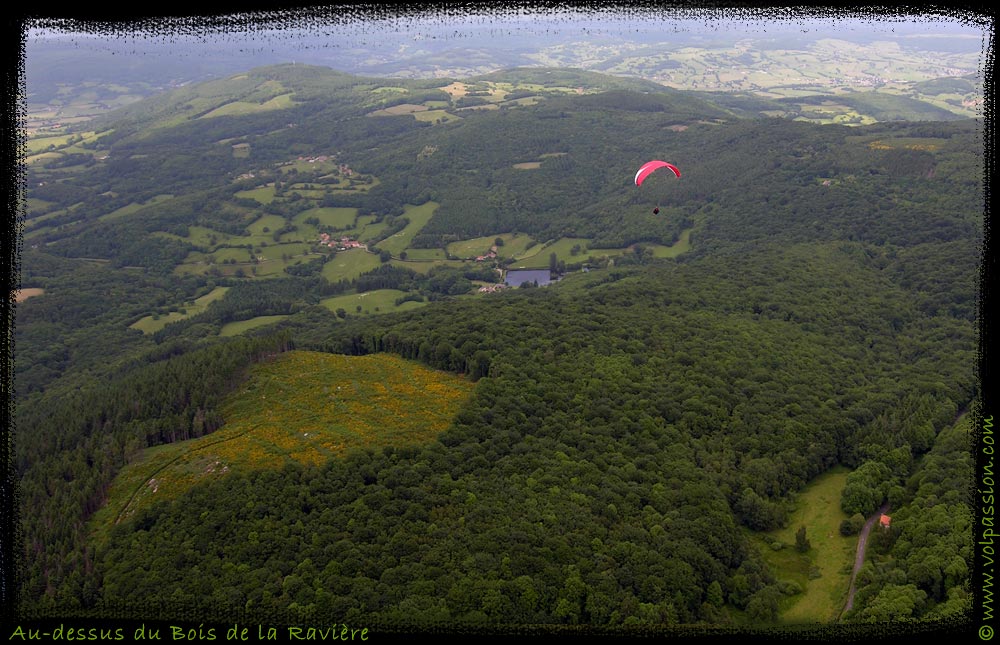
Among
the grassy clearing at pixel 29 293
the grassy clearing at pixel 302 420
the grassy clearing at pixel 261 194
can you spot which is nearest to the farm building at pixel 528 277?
the grassy clearing at pixel 302 420

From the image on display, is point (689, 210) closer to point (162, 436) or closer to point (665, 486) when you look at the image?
point (665, 486)

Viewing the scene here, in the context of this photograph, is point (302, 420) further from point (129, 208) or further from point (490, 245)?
point (129, 208)

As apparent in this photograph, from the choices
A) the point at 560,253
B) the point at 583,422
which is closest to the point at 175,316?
the point at 560,253

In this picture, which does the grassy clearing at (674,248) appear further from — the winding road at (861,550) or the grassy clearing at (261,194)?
the grassy clearing at (261,194)

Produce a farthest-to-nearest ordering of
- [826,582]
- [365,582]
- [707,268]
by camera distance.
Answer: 1. [707,268]
2. [826,582]
3. [365,582]

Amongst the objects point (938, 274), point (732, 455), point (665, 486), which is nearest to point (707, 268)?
point (938, 274)
